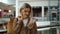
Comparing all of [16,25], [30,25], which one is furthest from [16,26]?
[30,25]

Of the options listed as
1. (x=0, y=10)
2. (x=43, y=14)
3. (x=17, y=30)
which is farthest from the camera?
(x=43, y=14)

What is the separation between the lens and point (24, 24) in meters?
1.47

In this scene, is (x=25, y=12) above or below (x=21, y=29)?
above

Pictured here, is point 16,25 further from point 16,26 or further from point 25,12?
point 25,12

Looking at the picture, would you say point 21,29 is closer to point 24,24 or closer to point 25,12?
point 24,24

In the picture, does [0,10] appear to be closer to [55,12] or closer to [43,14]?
[43,14]

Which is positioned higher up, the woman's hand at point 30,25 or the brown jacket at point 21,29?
the woman's hand at point 30,25

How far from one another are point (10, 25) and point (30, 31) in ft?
0.66

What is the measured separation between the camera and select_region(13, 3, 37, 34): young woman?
144 centimetres

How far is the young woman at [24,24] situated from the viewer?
1.44m

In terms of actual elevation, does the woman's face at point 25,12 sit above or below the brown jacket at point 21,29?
above

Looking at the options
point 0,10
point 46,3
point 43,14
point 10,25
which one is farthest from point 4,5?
point 10,25

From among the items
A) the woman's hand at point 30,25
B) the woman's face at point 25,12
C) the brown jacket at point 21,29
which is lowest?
the brown jacket at point 21,29

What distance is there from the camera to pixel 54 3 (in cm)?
584
